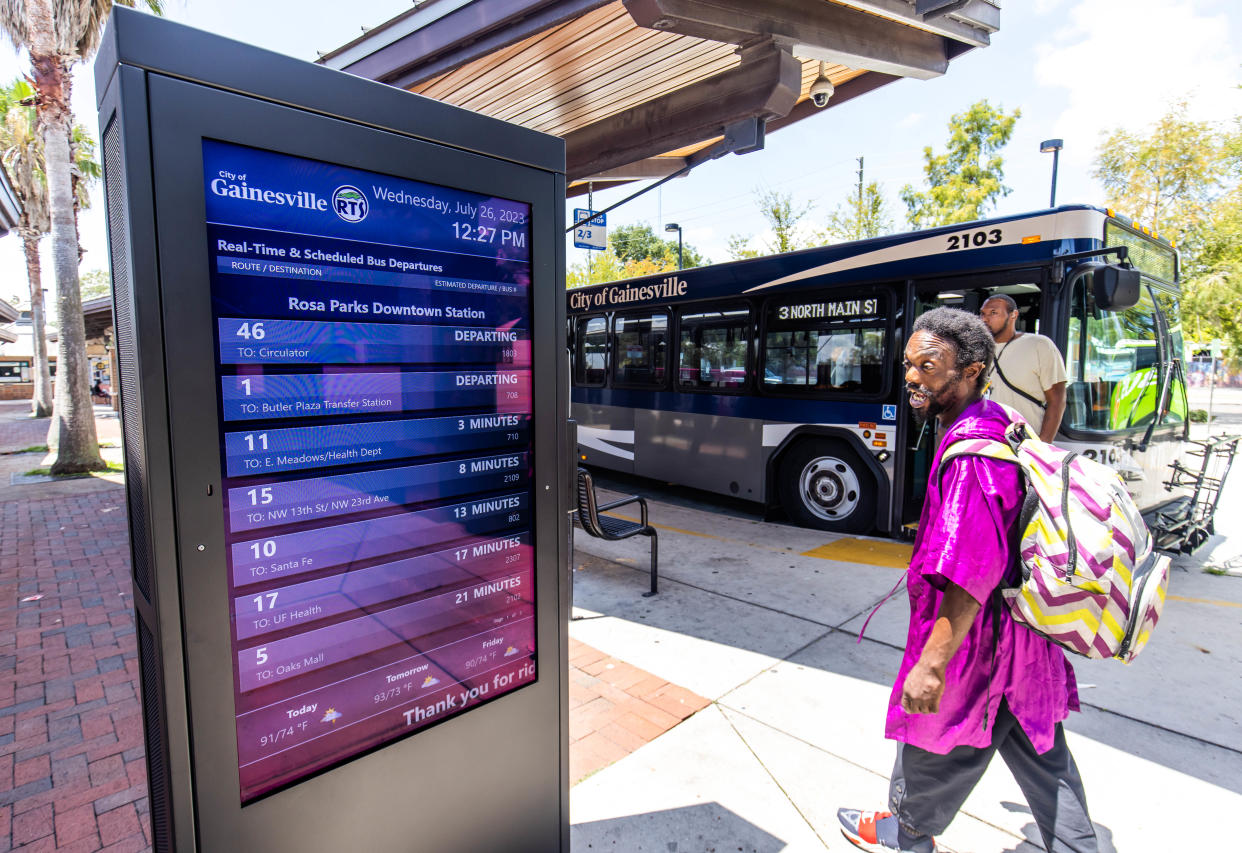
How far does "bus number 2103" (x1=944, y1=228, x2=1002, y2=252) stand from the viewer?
582 centimetres

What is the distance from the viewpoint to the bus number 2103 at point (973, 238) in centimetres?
582

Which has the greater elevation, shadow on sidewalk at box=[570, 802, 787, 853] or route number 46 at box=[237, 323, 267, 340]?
route number 46 at box=[237, 323, 267, 340]

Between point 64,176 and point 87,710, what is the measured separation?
1041cm

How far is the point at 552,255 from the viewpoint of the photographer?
2.16 meters

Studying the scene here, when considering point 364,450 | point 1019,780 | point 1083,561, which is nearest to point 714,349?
point 1019,780

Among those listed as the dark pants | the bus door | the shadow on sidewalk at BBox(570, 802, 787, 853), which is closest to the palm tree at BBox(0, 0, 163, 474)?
the shadow on sidewalk at BBox(570, 802, 787, 853)

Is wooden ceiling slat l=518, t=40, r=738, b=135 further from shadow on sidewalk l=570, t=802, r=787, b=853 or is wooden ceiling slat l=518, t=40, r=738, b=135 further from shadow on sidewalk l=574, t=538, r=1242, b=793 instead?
shadow on sidewalk l=570, t=802, r=787, b=853

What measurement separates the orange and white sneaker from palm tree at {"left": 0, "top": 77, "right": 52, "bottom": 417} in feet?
83.0

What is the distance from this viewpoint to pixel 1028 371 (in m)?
4.65

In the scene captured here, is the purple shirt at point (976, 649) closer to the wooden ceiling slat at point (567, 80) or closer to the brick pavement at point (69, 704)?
the brick pavement at point (69, 704)

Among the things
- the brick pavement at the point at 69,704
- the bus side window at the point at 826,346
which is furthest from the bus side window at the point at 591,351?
the brick pavement at the point at 69,704

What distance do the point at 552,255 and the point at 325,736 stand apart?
5.06ft

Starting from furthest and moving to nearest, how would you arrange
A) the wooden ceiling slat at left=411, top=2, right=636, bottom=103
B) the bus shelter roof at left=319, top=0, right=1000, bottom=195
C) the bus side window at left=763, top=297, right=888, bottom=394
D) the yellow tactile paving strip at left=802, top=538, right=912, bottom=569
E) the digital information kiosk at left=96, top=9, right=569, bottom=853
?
the bus side window at left=763, top=297, right=888, bottom=394 < the yellow tactile paving strip at left=802, top=538, right=912, bottom=569 < the wooden ceiling slat at left=411, top=2, right=636, bottom=103 < the bus shelter roof at left=319, top=0, right=1000, bottom=195 < the digital information kiosk at left=96, top=9, right=569, bottom=853

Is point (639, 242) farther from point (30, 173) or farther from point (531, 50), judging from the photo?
point (531, 50)
